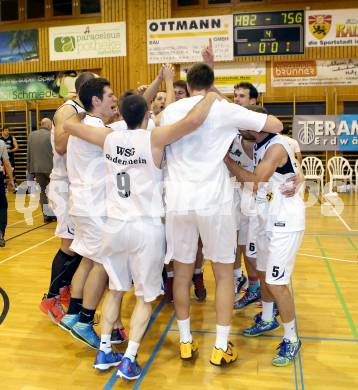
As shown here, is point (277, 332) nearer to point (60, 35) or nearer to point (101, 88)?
point (101, 88)

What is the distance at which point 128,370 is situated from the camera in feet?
9.70

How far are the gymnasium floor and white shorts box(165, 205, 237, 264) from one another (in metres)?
0.78

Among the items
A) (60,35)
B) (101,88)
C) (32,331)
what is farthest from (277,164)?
(60,35)

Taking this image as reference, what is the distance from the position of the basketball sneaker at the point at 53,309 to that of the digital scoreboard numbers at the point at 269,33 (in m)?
10.8

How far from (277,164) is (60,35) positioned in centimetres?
1274

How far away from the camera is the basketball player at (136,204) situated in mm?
2934

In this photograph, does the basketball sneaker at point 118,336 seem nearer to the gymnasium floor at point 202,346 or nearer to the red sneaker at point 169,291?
the gymnasium floor at point 202,346

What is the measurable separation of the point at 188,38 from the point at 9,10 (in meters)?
6.17

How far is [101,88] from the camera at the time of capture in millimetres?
3355

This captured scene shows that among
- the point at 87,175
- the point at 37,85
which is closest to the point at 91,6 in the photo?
the point at 37,85

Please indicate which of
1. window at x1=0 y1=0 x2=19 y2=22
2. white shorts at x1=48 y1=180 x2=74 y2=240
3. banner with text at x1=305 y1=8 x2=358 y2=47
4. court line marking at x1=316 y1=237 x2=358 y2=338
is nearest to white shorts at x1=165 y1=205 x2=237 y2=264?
white shorts at x1=48 y1=180 x2=74 y2=240

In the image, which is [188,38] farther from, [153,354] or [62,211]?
[153,354]

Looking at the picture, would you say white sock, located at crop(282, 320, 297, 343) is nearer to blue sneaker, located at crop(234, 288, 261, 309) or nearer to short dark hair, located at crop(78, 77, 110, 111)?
blue sneaker, located at crop(234, 288, 261, 309)

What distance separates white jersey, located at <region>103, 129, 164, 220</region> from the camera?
9.68 ft
